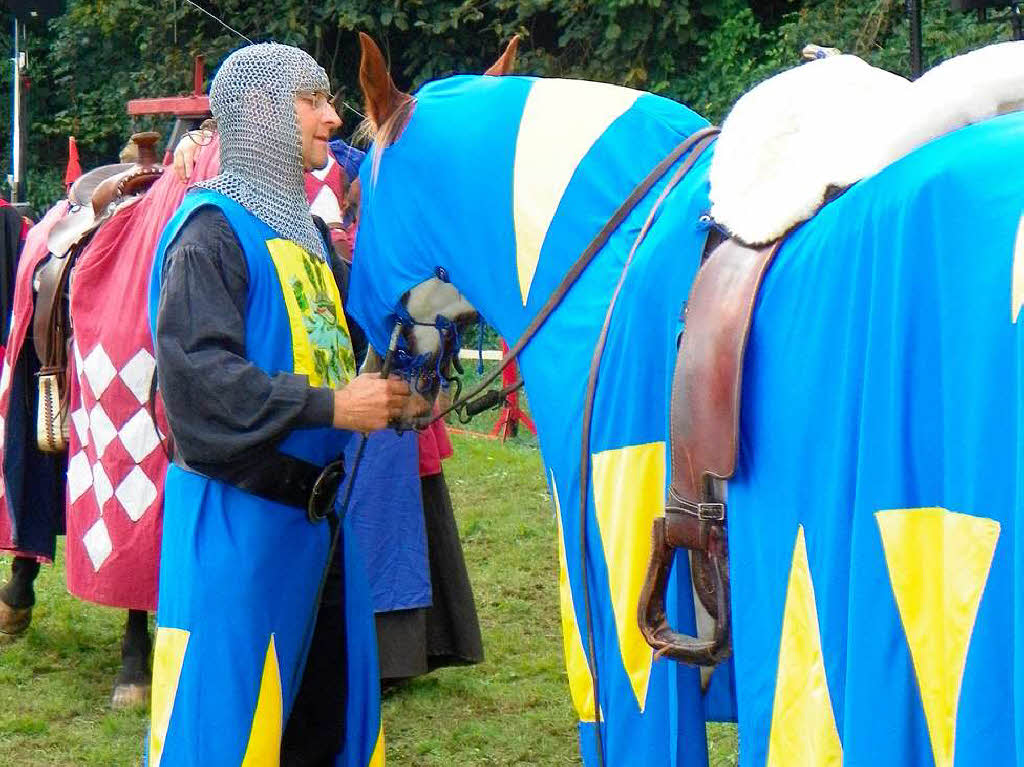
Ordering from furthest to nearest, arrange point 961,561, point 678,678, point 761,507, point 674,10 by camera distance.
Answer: point 674,10 < point 678,678 < point 761,507 < point 961,561

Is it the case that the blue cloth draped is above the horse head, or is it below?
below

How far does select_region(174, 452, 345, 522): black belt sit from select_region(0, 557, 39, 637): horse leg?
110 inches

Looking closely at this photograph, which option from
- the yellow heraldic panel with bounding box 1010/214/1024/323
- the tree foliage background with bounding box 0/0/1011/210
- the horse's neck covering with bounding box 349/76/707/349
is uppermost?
the tree foliage background with bounding box 0/0/1011/210

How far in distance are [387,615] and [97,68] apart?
12969 mm

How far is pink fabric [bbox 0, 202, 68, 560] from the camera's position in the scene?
5.13 metres

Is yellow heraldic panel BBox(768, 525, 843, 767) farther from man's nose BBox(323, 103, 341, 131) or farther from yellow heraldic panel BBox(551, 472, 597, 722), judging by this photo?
man's nose BBox(323, 103, 341, 131)

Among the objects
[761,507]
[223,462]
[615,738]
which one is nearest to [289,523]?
[223,462]

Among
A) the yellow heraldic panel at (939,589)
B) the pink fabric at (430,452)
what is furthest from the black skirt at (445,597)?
the yellow heraldic panel at (939,589)

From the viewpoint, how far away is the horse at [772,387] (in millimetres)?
1748

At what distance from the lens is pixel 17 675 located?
5.05 m

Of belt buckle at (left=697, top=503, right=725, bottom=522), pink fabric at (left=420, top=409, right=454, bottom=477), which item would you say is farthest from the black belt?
pink fabric at (left=420, top=409, right=454, bottom=477)

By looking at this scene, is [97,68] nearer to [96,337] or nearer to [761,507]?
[96,337]

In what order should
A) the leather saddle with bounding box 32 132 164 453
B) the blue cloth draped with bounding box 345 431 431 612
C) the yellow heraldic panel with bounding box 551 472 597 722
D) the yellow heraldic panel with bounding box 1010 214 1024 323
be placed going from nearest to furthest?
the yellow heraldic panel with bounding box 1010 214 1024 323 → the yellow heraldic panel with bounding box 551 472 597 722 → the blue cloth draped with bounding box 345 431 431 612 → the leather saddle with bounding box 32 132 164 453

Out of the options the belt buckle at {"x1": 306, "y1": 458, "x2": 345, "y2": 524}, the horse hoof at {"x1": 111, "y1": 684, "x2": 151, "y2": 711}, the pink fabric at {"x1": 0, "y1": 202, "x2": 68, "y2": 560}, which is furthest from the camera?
the pink fabric at {"x1": 0, "y1": 202, "x2": 68, "y2": 560}
